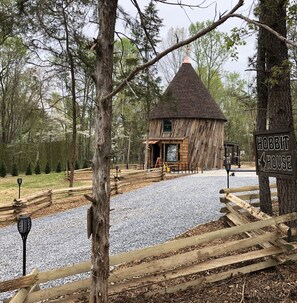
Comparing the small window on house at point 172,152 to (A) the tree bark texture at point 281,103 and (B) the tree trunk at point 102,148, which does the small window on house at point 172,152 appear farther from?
(B) the tree trunk at point 102,148

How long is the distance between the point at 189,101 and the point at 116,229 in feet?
62.5

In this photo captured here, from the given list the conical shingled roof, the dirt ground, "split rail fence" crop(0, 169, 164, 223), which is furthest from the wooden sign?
the conical shingled roof

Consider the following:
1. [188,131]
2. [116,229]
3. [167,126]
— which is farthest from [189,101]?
[116,229]

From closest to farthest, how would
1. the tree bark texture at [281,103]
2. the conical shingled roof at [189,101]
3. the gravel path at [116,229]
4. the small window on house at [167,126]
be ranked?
the tree bark texture at [281,103], the gravel path at [116,229], the conical shingled roof at [189,101], the small window on house at [167,126]

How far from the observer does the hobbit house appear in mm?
24734

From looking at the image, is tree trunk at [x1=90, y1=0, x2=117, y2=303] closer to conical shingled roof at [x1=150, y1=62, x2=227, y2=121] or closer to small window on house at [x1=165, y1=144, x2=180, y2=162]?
conical shingled roof at [x1=150, y1=62, x2=227, y2=121]

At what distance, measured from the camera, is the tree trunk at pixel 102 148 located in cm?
247

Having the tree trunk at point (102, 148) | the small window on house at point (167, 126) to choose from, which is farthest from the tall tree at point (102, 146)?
the small window on house at point (167, 126)

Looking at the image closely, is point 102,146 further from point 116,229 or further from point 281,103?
point 116,229

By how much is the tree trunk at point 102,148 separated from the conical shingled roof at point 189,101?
22083 mm

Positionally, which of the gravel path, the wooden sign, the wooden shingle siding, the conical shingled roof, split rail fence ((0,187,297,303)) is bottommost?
the gravel path

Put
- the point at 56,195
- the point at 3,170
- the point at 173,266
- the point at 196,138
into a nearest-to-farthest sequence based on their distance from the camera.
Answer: the point at 173,266 → the point at 56,195 → the point at 196,138 → the point at 3,170

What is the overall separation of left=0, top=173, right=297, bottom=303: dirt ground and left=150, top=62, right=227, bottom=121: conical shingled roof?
68.7 feet

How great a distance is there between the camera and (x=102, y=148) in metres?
2.47
